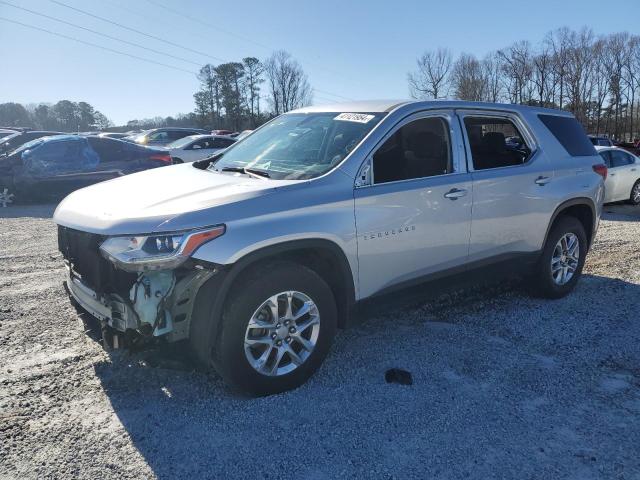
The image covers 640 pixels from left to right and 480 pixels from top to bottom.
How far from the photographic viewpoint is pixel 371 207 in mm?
3512

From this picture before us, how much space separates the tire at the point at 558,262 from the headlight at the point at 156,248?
3544 millimetres

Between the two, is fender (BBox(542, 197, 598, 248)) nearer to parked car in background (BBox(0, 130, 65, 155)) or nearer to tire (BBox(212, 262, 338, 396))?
tire (BBox(212, 262, 338, 396))

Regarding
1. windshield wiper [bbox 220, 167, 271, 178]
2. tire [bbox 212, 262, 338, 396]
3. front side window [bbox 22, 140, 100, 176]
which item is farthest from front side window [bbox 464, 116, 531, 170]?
front side window [bbox 22, 140, 100, 176]

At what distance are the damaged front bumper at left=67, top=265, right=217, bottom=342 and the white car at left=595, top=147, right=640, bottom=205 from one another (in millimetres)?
11588

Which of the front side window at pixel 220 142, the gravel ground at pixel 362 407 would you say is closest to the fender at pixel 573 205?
the gravel ground at pixel 362 407

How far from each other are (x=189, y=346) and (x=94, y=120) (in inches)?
3134

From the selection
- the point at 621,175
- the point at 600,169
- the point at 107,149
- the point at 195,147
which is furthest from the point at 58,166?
the point at 621,175

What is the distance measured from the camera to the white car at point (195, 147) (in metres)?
15.7

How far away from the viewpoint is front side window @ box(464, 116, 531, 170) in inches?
170

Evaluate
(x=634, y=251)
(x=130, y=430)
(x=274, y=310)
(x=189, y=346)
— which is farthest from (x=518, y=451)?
(x=634, y=251)

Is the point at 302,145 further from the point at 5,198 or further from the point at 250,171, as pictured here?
the point at 5,198

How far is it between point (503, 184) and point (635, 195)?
1065 centimetres

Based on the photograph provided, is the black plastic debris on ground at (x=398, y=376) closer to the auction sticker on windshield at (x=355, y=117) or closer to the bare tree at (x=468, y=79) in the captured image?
the auction sticker on windshield at (x=355, y=117)

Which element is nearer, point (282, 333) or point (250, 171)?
point (282, 333)
